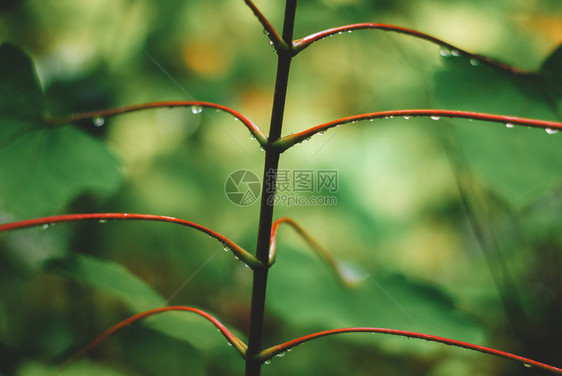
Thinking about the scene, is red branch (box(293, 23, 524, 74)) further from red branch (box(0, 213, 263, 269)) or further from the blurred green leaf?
the blurred green leaf

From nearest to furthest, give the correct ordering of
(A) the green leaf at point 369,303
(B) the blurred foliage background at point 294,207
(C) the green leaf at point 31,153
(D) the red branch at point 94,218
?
(D) the red branch at point 94,218
(C) the green leaf at point 31,153
(A) the green leaf at point 369,303
(B) the blurred foliage background at point 294,207

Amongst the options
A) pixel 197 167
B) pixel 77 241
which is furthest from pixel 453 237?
pixel 77 241

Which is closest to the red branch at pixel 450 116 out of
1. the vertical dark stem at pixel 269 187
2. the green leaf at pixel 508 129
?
the vertical dark stem at pixel 269 187

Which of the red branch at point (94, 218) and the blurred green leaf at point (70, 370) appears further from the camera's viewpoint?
the blurred green leaf at point (70, 370)

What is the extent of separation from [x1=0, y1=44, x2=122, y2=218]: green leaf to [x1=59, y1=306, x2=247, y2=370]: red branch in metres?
0.15

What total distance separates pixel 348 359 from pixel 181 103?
38.5 inches

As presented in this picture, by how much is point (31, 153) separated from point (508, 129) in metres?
0.57

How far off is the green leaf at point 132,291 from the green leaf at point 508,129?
0.41 meters

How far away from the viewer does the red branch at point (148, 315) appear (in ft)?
1.19

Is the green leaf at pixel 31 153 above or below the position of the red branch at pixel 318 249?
above

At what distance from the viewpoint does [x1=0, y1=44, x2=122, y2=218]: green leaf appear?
0.46m

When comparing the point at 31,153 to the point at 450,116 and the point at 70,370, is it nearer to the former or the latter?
the point at 70,370

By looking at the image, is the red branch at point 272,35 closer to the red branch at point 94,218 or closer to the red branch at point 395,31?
the red branch at point 395,31

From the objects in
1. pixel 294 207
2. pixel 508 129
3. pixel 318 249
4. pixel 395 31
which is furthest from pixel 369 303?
pixel 294 207
